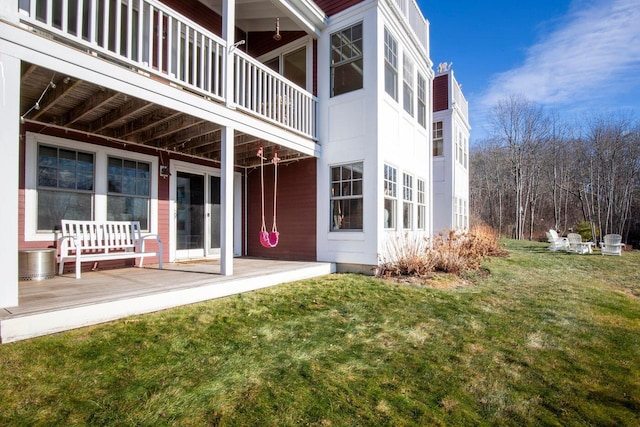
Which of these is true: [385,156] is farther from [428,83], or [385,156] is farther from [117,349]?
[117,349]

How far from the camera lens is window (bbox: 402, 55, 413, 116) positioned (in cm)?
870

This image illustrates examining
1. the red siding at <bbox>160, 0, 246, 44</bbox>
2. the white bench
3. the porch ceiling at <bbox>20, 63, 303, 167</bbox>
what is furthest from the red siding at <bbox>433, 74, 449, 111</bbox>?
the white bench

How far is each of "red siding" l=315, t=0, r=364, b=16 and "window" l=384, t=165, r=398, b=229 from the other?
380 centimetres

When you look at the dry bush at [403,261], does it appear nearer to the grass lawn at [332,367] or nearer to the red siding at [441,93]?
the grass lawn at [332,367]

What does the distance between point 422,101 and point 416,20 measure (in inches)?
90.2

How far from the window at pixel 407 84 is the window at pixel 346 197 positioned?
296 centimetres

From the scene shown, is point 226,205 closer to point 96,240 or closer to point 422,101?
point 96,240

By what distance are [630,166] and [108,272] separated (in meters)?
28.2

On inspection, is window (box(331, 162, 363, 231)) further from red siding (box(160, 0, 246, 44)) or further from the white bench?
red siding (box(160, 0, 246, 44))

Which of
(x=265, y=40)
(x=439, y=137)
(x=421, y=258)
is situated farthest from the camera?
(x=439, y=137)

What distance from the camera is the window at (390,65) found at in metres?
7.57

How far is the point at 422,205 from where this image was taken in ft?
32.4

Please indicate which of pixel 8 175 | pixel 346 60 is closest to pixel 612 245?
pixel 346 60

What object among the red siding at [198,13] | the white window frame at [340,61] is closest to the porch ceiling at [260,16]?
the red siding at [198,13]
